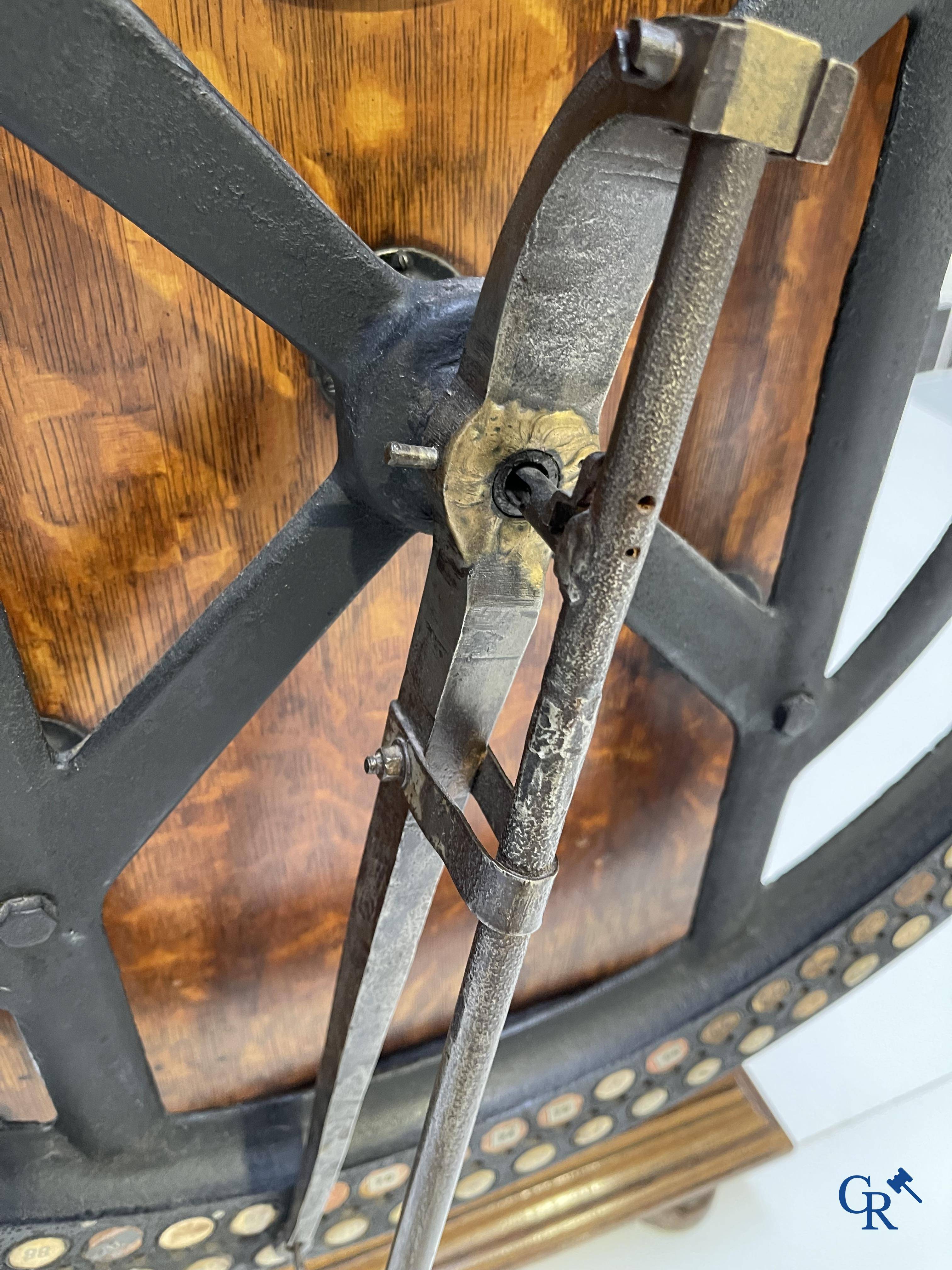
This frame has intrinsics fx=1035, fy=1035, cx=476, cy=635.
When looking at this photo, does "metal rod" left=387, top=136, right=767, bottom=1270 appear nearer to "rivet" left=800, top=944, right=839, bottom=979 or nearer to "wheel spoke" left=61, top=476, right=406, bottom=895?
"wheel spoke" left=61, top=476, right=406, bottom=895

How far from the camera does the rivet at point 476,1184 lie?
735 millimetres

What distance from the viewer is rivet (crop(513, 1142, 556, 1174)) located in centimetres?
75

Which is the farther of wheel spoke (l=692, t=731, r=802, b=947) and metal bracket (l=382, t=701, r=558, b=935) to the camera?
wheel spoke (l=692, t=731, r=802, b=947)

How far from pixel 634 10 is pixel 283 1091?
0.71 metres

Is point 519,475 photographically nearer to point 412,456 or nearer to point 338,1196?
point 412,456

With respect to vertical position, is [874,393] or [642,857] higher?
[874,393]

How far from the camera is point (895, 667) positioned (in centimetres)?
73

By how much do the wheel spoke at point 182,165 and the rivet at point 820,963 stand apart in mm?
579

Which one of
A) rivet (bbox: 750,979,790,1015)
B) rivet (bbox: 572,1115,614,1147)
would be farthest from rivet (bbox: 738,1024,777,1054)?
rivet (bbox: 572,1115,614,1147)

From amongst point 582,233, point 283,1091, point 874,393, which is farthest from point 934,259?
point 283,1091

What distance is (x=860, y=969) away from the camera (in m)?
0.79

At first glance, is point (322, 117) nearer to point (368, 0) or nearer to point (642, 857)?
point (368, 0)

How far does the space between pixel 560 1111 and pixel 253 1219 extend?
0.22 meters

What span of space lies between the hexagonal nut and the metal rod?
0.72ft
